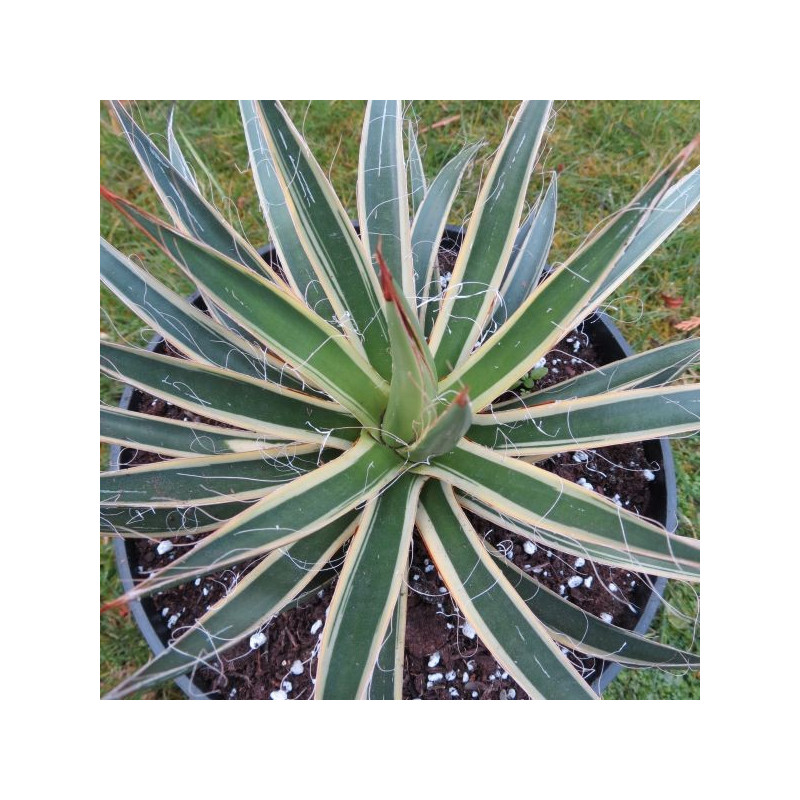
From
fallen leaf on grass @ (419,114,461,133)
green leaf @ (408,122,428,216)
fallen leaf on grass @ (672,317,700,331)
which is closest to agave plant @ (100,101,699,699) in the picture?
green leaf @ (408,122,428,216)

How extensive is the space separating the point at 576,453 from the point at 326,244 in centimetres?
58

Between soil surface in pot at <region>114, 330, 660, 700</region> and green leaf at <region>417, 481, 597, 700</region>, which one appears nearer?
green leaf at <region>417, 481, 597, 700</region>

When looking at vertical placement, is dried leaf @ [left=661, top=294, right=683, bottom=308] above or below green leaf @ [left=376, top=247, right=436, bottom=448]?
above

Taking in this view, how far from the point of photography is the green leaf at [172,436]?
854mm

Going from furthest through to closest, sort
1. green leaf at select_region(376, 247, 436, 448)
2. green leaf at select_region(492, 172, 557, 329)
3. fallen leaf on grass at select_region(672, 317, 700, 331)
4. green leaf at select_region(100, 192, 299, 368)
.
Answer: fallen leaf on grass at select_region(672, 317, 700, 331)
green leaf at select_region(492, 172, 557, 329)
green leaf at select_region(100, 192, 299, 368)
green leaf at select_region(376, 247, 436, 448)

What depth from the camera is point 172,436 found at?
88 centimetres

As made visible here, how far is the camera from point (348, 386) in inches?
31.8

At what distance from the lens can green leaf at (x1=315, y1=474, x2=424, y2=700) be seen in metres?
0.71

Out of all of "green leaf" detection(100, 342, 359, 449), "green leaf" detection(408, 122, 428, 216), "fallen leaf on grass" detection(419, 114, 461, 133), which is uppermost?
"fallen leaf on grass" detection(419, 114, 461, 133)

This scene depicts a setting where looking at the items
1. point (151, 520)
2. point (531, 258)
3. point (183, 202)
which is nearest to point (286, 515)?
point (151, 520)

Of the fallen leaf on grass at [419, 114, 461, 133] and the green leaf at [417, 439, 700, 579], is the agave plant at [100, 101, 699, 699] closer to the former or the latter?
the green leaf at [417, 439, 700, 579]

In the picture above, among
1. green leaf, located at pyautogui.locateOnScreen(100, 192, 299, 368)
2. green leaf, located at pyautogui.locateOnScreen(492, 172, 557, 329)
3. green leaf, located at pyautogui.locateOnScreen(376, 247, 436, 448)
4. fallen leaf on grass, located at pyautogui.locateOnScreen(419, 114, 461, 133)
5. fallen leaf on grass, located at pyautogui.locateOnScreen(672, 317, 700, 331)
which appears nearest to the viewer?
green leaf, located at pyautogui.locateOnScreen(376, 247, 436, 448)

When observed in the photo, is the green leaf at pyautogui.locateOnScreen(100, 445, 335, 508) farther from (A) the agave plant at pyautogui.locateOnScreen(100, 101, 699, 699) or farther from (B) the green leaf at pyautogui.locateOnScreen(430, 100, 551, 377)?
(B) the green leaf at pyautogui.locateOnScreen(430, 100, 551, 377)

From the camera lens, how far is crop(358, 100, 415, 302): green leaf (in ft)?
2.87
